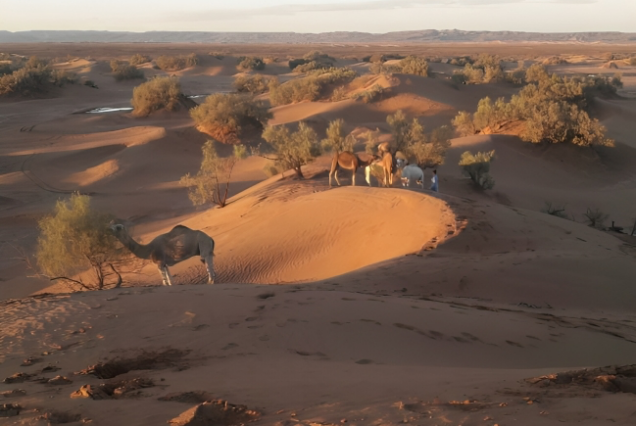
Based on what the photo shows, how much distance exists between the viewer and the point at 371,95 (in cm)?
3794

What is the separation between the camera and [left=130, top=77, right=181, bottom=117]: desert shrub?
1447 inches

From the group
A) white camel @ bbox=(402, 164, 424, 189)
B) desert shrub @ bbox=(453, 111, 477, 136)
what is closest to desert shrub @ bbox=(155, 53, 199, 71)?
desert shrub @ bbox=(453, 111, 477, 136)

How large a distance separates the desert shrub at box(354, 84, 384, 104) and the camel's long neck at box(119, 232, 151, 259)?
28.6 meters

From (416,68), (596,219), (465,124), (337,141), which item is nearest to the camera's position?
(596,219)

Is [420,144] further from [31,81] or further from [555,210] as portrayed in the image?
[31,81]

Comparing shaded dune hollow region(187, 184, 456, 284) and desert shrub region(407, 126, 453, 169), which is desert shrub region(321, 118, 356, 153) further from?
shaded dune hollow region(187, 184, 456, 284)

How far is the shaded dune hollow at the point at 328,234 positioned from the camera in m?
12.4

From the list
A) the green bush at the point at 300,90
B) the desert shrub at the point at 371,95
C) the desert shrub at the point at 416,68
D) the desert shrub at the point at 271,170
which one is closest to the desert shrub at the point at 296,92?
the green bush at the point at 300,90

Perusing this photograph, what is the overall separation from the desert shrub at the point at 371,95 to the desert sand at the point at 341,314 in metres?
15.4

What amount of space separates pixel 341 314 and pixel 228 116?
81.3 ft

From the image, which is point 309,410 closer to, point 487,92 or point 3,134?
point 3,134

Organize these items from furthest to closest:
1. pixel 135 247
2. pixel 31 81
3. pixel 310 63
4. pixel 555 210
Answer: pixel 310 63 → pixel 31 81 → pixel 555 210 → pixel 135 247

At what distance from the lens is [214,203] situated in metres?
20.3

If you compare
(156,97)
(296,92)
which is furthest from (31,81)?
(296,92)
